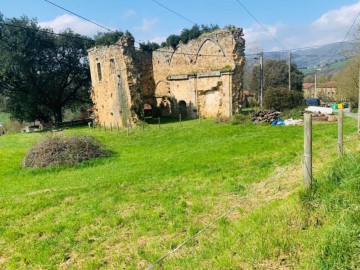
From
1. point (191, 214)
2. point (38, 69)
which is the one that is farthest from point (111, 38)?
point (191, 214)

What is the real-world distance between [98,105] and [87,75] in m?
7.86

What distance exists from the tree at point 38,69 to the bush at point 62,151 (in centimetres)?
1932

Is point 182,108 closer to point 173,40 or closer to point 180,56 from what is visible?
point 180,56

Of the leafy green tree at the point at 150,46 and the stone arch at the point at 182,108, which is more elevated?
the leafy green tree at the point at 150,46

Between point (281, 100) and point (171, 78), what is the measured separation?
10.1 meters

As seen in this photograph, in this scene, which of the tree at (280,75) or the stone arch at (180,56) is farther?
the tree at (280,75)

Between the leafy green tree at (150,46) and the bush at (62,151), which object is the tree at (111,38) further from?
the bush at (62,151)

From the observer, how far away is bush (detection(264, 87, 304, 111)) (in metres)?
23.6

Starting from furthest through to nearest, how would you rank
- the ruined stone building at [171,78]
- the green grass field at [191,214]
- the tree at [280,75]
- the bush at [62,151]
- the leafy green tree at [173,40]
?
the tree at [280,75], the leafy green tree at [173,40], the ruined stone building at [171,78], the bush at [62,151], the green grass field at [191,214]

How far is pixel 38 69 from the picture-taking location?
112ft

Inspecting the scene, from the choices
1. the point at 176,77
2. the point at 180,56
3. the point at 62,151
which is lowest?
the point at 62,151

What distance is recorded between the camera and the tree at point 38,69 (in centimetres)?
3147

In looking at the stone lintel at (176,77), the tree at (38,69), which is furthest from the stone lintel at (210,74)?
the tree at (38,69)

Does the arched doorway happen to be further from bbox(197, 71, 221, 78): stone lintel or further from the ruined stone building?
bbox(197, 71, 221, 78): stone lintel
